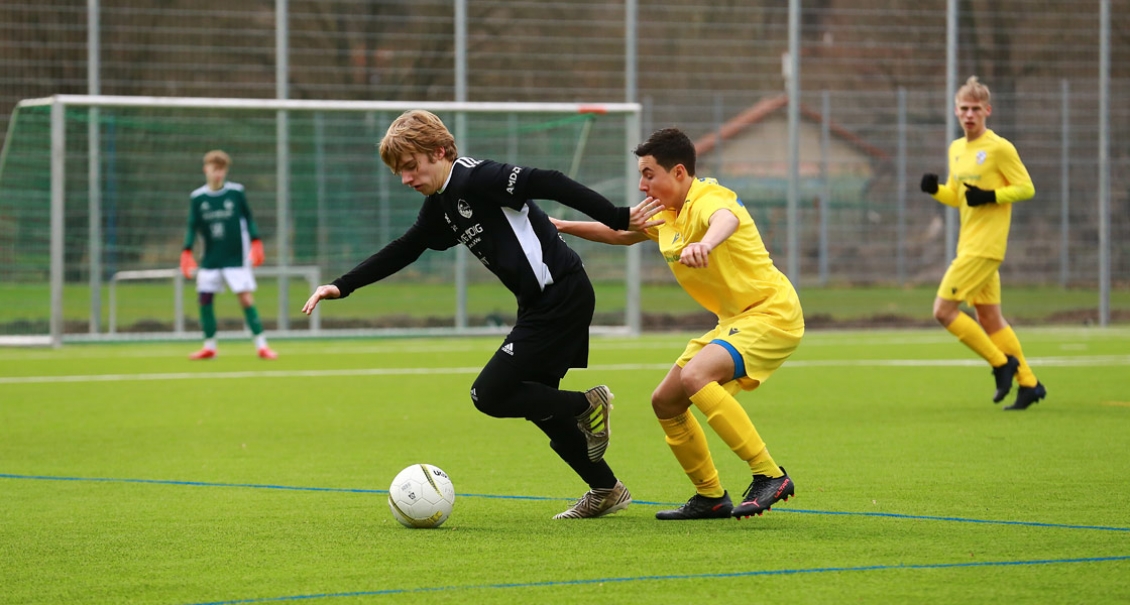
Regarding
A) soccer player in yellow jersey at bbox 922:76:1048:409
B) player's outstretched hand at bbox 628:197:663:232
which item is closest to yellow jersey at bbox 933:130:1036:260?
soccer player in yellow jersey at bbox 922:76:1048:409

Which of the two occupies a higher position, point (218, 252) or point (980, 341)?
point (218, 252)

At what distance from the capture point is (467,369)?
12.5m

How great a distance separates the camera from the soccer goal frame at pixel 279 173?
14.9 meters

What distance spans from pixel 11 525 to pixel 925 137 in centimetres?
1540

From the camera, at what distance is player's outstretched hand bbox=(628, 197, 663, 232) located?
16.8ft

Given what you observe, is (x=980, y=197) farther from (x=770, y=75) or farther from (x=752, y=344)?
(x=770, y=75)

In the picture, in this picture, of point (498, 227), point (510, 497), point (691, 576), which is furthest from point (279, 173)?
point (691, 576)

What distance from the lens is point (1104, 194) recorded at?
19.0 metres

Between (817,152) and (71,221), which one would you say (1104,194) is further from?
(71,221)

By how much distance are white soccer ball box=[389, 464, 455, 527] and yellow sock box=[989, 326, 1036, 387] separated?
16.7 ft

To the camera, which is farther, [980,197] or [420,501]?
[980,197]

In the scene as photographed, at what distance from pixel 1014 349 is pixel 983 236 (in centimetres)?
78

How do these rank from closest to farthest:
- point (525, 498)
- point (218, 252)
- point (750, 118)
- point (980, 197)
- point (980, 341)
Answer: point (525, 498) → point (980, 341) → point (980, 197) → point (218, 252) → point (750, 118)

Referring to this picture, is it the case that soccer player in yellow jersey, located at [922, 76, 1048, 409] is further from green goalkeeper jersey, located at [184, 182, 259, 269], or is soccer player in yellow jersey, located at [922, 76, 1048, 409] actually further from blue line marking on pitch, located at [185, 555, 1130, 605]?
green goalkeeper jersey, located at [184, 182, 259, 269]
